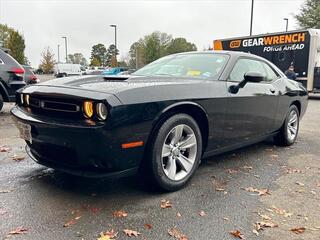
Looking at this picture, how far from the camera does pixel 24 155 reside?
4406 millimetres

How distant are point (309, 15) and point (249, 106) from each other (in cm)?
3198

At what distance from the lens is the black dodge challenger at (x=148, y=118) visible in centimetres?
265

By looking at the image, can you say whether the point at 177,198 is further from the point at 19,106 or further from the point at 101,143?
the point at 19,106

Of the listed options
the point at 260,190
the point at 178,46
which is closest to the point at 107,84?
the point at 260,190

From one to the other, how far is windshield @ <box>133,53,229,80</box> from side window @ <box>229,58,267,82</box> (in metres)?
0.17

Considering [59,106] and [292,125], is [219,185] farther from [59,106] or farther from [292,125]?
[292,125]

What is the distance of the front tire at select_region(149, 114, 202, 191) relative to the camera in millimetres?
2955

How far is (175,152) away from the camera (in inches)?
126

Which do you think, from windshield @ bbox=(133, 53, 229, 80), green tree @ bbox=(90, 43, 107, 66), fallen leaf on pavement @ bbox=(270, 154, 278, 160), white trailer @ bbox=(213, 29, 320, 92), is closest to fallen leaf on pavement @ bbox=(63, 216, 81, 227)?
windshield @ bbox=(133, 53, 229, 80)

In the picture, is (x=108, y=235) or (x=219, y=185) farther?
(x=219, y=185)

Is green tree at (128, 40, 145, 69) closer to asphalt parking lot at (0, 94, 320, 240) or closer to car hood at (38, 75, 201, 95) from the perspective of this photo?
asphalt parking lot at (0, 94, 320, 240)

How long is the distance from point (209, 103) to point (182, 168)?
728 millimetres

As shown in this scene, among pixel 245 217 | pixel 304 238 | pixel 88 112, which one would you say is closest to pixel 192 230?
pixel 245 217

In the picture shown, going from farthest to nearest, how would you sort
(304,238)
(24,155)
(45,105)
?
(24,155) → (45,105) → (304,238)
